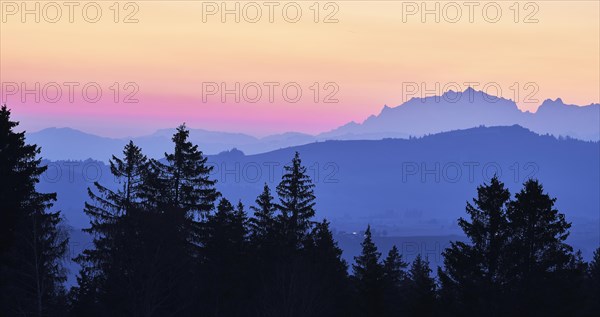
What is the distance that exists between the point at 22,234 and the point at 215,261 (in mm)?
11323

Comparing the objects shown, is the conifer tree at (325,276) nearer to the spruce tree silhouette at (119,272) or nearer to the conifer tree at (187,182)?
the conifer tree at (187,182)

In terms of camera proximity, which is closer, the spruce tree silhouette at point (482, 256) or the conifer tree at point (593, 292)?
the spruce tree silhouette at point (482, 256)

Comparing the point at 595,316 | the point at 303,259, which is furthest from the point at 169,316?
the point at 595,316

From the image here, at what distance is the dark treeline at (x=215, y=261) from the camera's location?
38922mm

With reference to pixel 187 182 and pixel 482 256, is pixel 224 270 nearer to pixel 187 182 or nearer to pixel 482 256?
pixel 187 182

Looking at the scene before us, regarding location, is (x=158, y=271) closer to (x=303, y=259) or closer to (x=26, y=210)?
(x=26, y=210)

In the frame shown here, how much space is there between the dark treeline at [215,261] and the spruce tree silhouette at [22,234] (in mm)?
74

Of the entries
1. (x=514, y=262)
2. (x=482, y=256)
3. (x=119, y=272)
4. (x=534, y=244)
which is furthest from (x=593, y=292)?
(x=119, y=272)

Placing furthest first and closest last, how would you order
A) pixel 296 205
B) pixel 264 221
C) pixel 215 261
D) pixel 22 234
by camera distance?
pixel 296 205, pixel 264 221, pixel 215 261, pixel 22 234

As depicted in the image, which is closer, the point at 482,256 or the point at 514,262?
the point at 514,262

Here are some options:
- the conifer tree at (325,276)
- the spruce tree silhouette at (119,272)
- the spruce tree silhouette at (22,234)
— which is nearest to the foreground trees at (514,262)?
the conifer tree at (325,276)

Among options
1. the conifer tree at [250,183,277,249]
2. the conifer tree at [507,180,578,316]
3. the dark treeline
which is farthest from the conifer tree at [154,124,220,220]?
the conifer tree at [507,180,578,316]

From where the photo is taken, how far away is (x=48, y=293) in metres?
42.3

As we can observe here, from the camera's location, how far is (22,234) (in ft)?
126
